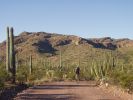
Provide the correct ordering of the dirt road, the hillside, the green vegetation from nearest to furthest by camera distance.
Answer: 1. the dirt road
2. the green vegetation
3. the hillside

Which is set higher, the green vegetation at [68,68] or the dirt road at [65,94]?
the green vegetation at [68,68]

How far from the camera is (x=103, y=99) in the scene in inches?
926

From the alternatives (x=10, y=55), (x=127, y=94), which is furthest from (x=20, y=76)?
(x=127, y=94)

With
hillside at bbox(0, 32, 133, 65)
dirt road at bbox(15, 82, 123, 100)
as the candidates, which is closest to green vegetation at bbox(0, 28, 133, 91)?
hillside at bbox(0, 32, 133, 65)

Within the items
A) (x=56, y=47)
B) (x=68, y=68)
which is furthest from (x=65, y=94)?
(x=56, y=47)

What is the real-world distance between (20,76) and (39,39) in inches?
4363

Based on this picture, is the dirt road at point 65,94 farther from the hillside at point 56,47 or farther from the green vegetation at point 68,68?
the hillside at point 56,47

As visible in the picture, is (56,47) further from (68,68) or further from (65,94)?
(65,94)

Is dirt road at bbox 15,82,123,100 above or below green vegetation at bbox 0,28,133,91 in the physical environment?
below

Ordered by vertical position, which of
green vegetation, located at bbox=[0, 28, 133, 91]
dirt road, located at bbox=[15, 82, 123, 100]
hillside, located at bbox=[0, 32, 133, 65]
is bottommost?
dirt road, located at bbox=[15, 82, 123, 100]

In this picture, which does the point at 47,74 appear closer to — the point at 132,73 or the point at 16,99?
the point at 132,73

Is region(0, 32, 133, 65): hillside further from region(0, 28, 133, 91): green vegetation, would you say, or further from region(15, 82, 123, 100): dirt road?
region(15, 82, 123, 100): dirt road

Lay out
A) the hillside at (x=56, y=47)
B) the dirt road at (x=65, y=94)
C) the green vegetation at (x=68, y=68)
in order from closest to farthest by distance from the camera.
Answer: the dirt road at (x=65, y=94) < the green vegetation at (x=68, y=68) < the hillside at (x=56, y=47)

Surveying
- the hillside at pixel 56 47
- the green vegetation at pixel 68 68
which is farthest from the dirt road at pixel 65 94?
the hillside at pixel 56 47
